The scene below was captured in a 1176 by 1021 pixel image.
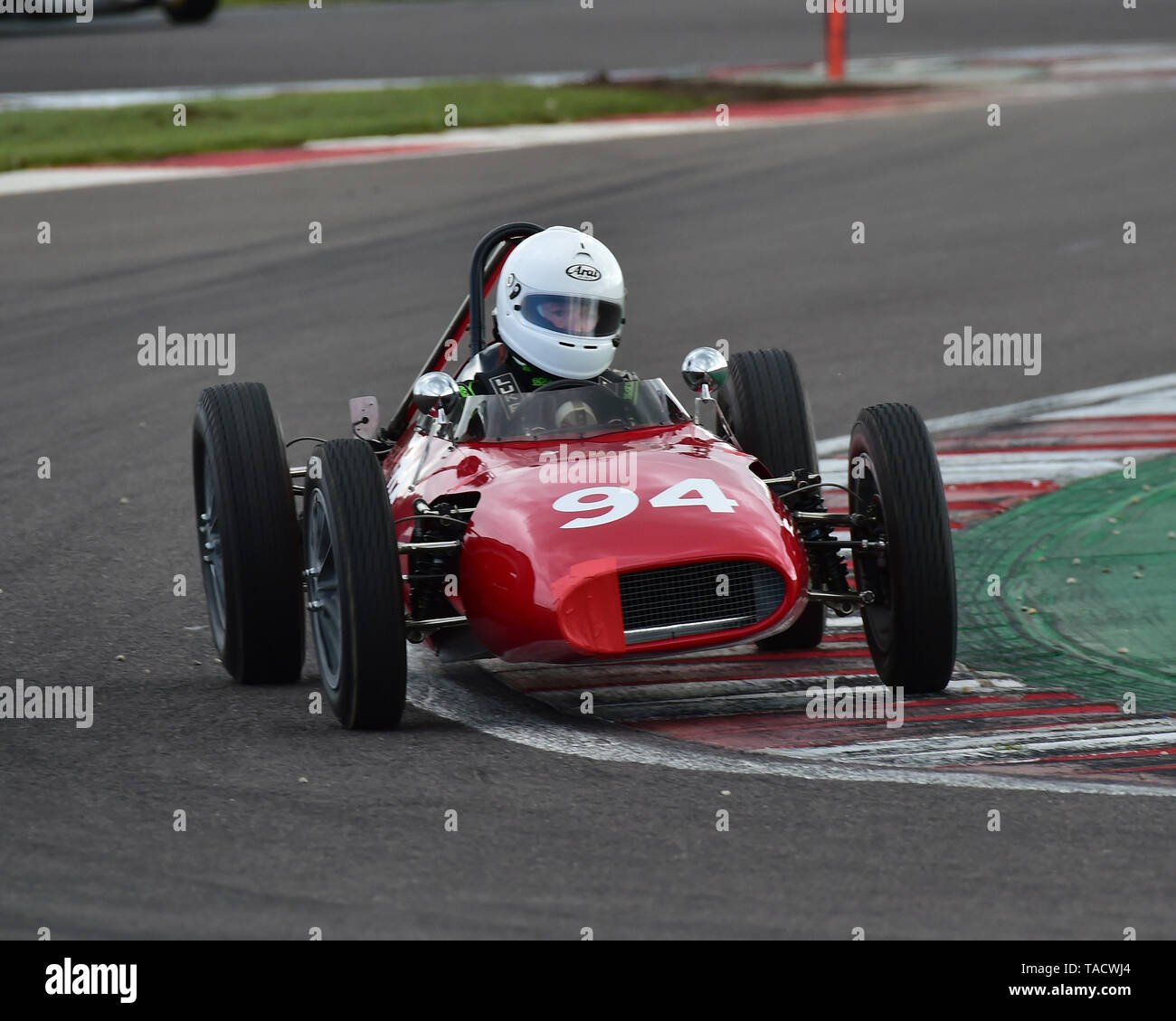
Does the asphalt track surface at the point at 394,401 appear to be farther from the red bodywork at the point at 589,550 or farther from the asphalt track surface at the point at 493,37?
the asphalt track surface at the point at 493,37

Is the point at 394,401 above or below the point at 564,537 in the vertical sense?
above

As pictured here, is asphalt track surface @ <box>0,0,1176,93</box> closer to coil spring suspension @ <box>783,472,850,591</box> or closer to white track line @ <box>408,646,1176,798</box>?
white track line @ <box>408,646,1176,798</box>

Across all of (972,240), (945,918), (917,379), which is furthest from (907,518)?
(972,240)

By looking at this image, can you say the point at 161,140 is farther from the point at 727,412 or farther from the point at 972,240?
the point at 727,412

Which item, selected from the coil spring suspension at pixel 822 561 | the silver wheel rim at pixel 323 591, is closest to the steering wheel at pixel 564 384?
the coil spring suspension at pixel 822 561

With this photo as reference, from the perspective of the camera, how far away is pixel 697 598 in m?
6.56

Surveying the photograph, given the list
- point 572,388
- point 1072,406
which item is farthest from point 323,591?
point 1072,406

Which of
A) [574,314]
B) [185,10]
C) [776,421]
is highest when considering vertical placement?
[185,10]

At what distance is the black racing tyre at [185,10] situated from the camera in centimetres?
3044

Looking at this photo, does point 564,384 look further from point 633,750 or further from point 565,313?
point 633,750

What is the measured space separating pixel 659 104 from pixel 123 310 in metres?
9.18

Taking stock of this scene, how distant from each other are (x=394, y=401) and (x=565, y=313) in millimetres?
4656

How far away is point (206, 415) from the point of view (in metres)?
7.51
